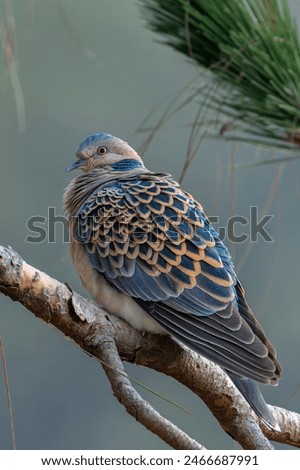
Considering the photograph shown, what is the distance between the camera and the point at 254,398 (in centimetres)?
135

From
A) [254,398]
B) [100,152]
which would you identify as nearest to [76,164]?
[100,152]

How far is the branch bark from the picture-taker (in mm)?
1107

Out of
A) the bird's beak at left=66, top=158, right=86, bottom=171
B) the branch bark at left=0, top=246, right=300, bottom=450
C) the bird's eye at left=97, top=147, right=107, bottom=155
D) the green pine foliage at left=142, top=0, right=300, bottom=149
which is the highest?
the green pine foliage at left=142, top=0, right=300, bottom=149

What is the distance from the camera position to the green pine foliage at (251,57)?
1.13 metres

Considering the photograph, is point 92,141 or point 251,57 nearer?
point 251,57

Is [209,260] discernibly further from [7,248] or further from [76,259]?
[7,248]

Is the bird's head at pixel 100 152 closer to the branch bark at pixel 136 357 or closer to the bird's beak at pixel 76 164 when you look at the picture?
the bird's beak at pixel 76 164

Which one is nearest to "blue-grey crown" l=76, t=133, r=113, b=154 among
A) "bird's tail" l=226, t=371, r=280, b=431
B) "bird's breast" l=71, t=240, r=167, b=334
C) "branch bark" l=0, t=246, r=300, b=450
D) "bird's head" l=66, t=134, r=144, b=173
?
"bird's head" l=66, t=134, r=144, b=173

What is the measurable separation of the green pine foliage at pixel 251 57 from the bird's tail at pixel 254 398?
448mm

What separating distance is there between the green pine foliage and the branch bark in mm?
365

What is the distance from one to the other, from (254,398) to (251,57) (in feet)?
1.97

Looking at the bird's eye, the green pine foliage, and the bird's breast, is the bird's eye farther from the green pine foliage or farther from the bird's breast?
the green pine foliage

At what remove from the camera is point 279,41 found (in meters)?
1.13

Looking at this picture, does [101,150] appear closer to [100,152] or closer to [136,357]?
[100,152]
